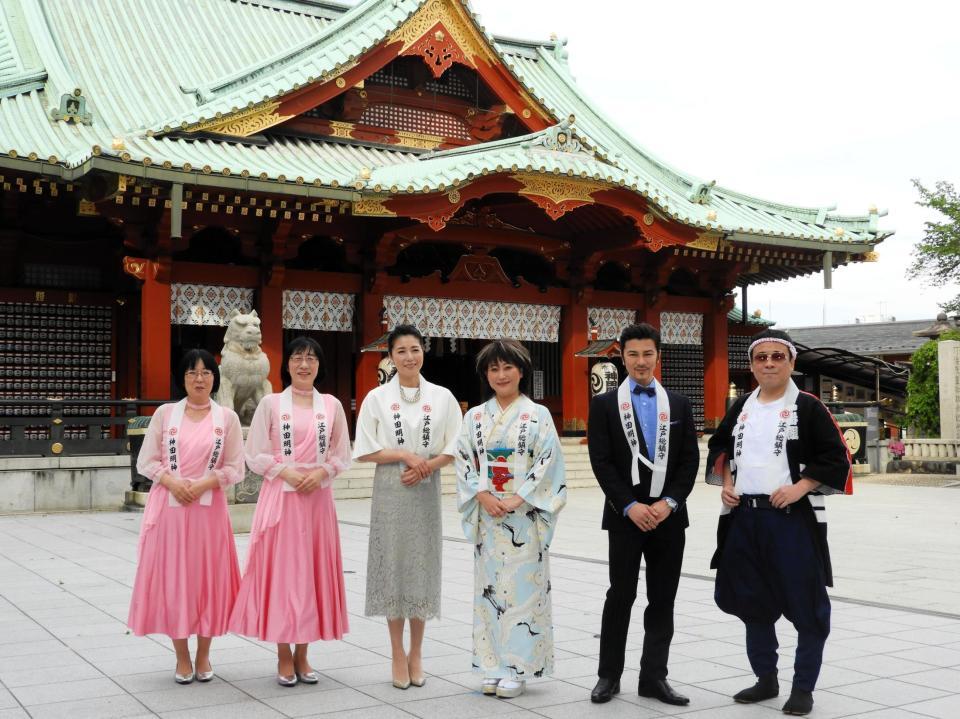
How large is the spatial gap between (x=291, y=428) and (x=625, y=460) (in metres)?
1.76

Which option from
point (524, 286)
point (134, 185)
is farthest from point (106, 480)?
point (524, 286)

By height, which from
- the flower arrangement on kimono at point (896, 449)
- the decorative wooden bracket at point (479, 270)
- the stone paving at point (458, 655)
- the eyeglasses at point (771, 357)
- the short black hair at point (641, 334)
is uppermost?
the decorative wooden bracket at point (479, 270)

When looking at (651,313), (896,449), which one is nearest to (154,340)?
(651,313)

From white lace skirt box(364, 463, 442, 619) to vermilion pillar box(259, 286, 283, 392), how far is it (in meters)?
10.8

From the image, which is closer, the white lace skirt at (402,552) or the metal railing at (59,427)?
the white lace skirt at (402,552)

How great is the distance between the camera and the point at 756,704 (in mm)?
4812

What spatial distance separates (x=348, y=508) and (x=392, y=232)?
189 inches

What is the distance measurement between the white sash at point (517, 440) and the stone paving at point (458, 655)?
1058mm

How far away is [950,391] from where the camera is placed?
20344 millimetres

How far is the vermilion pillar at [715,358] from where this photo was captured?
66.7ft

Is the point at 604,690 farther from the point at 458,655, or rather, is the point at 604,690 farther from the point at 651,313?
the point at 651,313

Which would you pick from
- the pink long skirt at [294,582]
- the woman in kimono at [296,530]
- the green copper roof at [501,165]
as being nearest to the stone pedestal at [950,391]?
the green copper roof at [501,165]

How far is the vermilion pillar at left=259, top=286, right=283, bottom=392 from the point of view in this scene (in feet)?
51.6

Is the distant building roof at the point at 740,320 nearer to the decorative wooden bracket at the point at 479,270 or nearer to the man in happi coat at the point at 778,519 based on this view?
the decorative wooden bracket at the point at 479,270
